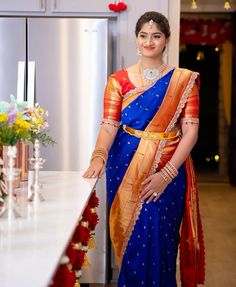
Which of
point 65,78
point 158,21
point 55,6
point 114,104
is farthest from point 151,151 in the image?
point 55,6

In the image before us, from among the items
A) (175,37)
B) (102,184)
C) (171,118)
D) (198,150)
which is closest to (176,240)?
(171,118)

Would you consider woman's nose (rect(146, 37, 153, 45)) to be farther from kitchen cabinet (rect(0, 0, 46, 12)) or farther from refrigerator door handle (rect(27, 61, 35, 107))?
kitchen cabinet (rect(0, 0, 46, 12))

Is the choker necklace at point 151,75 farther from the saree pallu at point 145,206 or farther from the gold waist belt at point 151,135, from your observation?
the gold waist belt at point 151,135

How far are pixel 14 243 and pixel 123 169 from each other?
1292 millimetres

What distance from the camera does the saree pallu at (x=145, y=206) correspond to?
8.17ft

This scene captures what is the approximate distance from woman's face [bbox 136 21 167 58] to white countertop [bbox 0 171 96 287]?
2.20ft

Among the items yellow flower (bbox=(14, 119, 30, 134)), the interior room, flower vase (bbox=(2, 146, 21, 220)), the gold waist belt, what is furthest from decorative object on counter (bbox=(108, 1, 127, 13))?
flower vase (bbox=(2, 146, 21, 220))

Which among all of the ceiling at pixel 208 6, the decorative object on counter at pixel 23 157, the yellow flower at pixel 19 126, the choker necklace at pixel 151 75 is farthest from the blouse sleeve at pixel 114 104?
the ceiling at pixel 208 6

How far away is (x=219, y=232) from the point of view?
522 cm

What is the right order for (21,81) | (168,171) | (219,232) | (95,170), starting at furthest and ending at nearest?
A: (219,232) → (21,81) → (168,171) → (95,170)

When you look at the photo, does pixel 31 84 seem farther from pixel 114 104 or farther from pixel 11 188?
pixel 11 188

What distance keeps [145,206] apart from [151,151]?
248mm

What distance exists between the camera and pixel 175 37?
11.9 feet

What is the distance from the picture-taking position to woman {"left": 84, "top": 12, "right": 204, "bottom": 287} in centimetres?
248
